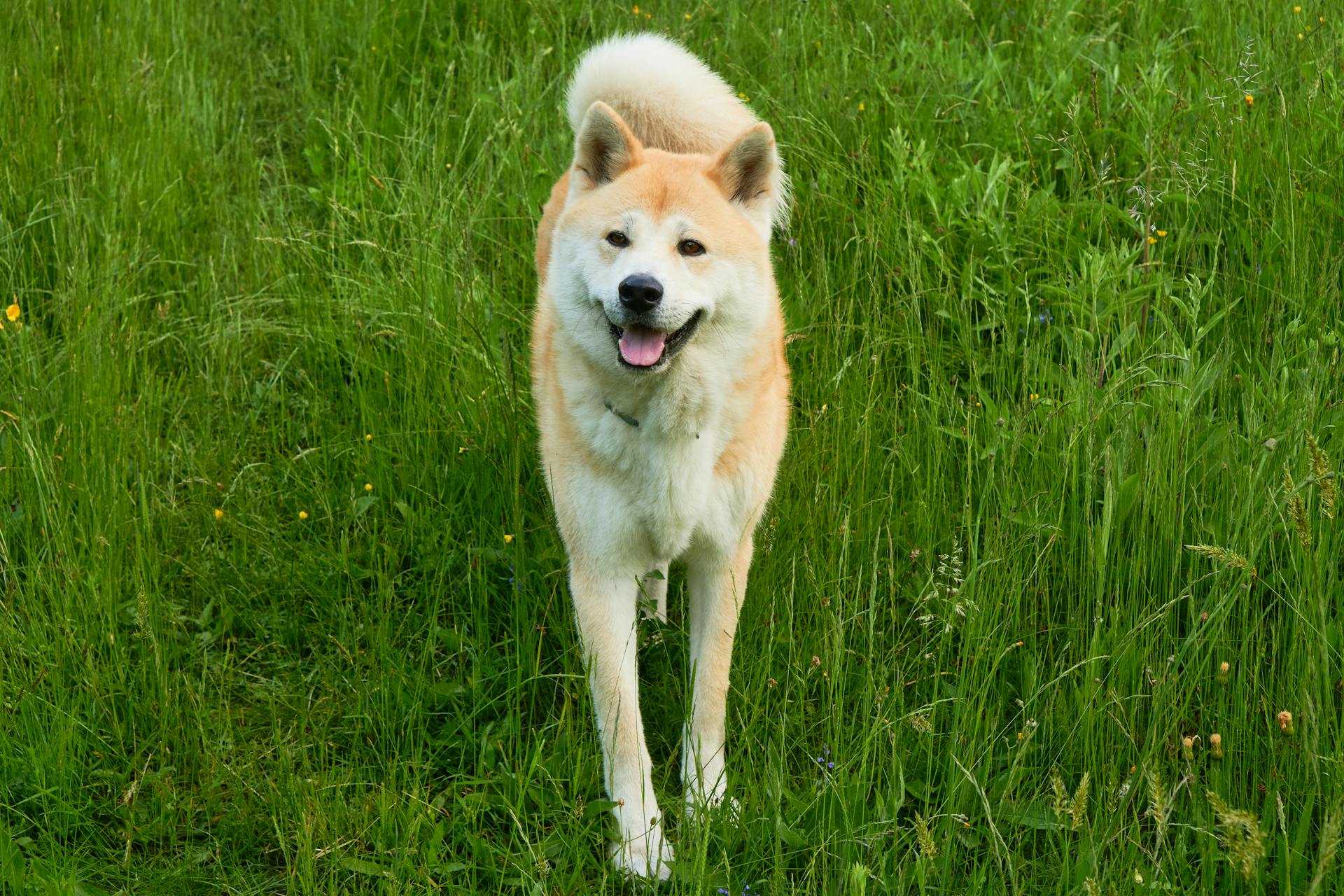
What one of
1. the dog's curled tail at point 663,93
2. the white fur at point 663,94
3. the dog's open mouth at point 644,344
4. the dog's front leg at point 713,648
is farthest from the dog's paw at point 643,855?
the dog's curled tail at point 663,93

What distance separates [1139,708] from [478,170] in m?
3.12

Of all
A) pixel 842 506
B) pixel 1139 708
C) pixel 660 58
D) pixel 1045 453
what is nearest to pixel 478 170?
pixel 660 58

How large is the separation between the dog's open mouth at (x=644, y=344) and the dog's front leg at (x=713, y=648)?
0.55m

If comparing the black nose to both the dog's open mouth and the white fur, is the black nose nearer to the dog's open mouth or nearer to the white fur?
the dog's open mouth

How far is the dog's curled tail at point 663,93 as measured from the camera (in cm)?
340

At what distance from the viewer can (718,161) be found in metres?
2.90

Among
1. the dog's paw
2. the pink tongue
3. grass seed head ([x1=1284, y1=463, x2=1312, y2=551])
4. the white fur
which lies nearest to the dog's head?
the pink tongue

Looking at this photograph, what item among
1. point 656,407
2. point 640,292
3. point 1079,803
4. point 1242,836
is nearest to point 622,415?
point 656,407

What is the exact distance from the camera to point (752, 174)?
2.94 metres

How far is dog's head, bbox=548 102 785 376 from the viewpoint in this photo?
2.61 m

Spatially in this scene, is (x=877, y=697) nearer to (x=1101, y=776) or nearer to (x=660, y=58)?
(x=1101, y=776)

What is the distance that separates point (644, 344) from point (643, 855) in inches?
46.6

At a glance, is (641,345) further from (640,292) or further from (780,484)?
(780,484)

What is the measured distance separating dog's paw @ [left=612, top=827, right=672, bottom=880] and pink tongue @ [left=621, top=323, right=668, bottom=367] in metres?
1.05
